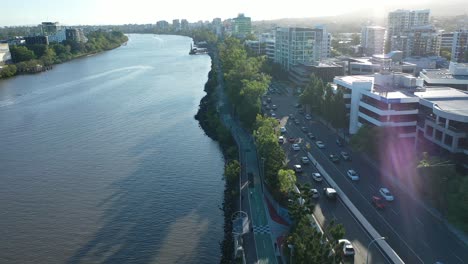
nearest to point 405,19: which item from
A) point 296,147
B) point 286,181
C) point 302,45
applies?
point 302,45

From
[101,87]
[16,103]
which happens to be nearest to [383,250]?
[16,103]

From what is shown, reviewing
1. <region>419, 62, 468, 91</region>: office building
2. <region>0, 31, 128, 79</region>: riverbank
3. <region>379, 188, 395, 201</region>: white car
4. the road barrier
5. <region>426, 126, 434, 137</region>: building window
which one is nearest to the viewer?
the road barrier

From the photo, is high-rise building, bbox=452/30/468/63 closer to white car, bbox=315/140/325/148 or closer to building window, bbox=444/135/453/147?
white car, bbox=315/140/325/148

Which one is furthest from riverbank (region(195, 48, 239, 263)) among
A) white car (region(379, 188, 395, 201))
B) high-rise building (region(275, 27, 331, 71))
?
high-rise building (region(275, 27, 331, 71))

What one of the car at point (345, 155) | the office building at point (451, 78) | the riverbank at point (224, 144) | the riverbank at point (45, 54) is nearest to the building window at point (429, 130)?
the car at point (345, 155)

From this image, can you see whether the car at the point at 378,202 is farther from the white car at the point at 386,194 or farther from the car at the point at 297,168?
the car at the point at 297,168

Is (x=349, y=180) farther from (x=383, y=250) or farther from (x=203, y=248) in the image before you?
(x=203, y=248)
